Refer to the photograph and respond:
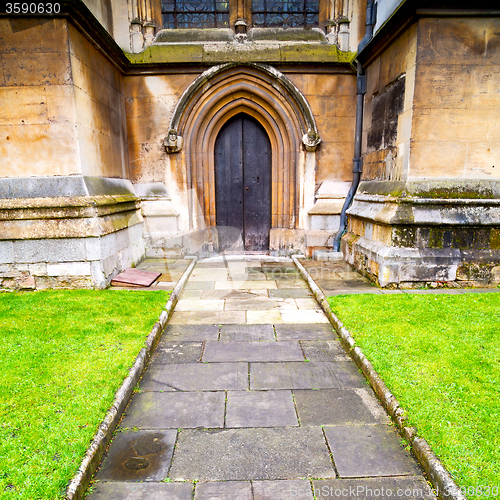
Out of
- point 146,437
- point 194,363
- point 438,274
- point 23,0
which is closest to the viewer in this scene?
point 146,437

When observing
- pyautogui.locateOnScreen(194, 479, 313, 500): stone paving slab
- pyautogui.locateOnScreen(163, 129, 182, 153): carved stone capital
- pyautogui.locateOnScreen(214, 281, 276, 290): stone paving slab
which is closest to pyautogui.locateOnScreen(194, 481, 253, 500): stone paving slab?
pyautogui.locateOnScreen(194, 479, 313, 500): stone paving slab

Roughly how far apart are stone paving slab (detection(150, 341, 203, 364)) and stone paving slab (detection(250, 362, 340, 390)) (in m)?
0.64

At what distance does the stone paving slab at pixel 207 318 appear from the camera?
4.56 meters

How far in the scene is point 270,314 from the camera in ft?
15.8

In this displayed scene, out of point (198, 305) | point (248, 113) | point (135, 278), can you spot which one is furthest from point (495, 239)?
point (135, 278)

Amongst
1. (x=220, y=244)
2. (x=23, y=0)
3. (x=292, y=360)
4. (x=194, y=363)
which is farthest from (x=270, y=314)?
(x=23, y=0)

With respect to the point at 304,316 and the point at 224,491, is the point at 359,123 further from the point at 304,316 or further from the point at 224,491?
the point at 224,491

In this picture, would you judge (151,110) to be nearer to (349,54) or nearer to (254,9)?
(254,9)

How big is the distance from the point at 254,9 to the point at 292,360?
722 cm

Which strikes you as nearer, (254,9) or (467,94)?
(467,94)

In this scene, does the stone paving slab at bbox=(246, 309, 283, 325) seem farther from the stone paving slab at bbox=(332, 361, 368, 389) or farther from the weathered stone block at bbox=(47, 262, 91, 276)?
the weathered stone block at bbox=(47, 262, 91, 276)

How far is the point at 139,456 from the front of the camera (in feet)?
7.76

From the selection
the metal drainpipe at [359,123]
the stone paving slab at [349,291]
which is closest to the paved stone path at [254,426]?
the stone paving slab at [349,291]

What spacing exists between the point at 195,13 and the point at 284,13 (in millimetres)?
1852
